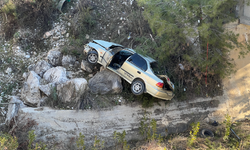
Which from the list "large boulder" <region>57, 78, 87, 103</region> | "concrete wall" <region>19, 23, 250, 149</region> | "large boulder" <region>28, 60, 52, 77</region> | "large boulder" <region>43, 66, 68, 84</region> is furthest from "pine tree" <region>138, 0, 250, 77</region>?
"large boulder" <region>28, 60, 52, 77</region>

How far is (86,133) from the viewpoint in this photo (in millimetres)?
8234

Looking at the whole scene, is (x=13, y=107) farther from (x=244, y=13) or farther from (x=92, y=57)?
(x=244, y=13)

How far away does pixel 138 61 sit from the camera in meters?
8.62

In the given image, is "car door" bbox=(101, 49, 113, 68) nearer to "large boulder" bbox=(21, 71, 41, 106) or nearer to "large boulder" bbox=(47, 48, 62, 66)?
"large boulder" bbox=(47, 48, 62, 66)

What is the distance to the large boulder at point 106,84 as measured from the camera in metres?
9.15

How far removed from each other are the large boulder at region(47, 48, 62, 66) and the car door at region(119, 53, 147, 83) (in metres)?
3.52

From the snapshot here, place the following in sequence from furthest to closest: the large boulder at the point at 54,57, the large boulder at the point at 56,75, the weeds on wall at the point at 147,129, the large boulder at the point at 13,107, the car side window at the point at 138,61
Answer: the large boulder at the point at 54,57 → the large boulder at the point at 56,75 → the car side window at the point at 138,61 → the large boulder at the point at 13,107 → the weeds on wall at the point at 147,129

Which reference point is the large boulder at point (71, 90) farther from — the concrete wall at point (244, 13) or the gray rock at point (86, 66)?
the concrete wall at point (244, 13)

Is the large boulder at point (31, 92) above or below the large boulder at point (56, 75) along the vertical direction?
below

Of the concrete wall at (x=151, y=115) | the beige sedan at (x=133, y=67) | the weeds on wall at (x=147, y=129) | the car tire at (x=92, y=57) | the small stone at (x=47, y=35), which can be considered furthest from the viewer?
the small stone at (x=47, y=35)

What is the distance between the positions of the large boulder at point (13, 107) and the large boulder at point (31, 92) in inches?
11.1

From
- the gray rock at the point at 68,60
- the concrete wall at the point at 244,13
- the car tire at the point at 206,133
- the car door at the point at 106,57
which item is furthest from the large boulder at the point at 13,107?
the concrete wall at the point at 244,13

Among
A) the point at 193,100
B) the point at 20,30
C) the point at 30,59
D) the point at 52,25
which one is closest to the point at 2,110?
the point at 30,59

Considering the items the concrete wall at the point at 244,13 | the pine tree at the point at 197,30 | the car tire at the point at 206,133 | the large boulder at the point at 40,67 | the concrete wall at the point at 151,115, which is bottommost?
the car tire at the point at 206,133
